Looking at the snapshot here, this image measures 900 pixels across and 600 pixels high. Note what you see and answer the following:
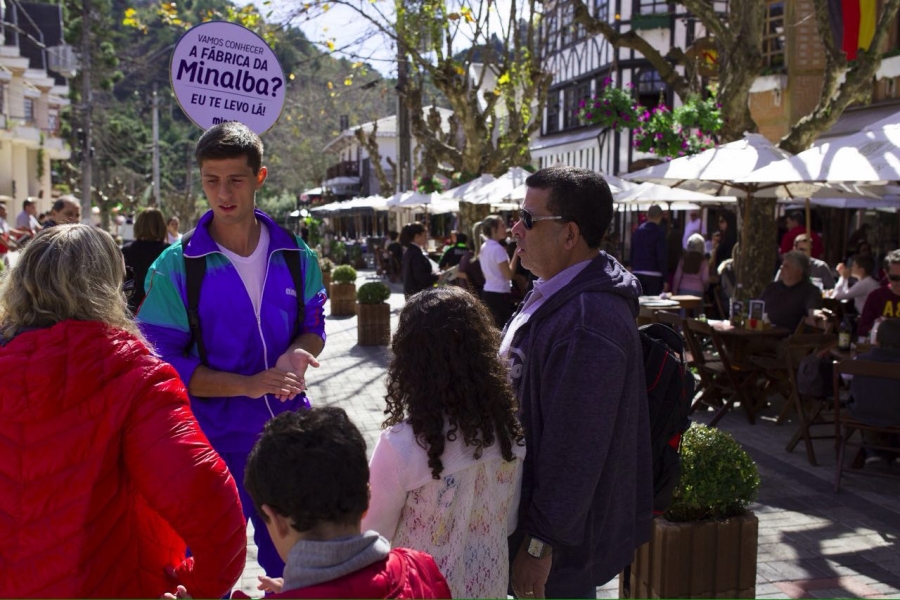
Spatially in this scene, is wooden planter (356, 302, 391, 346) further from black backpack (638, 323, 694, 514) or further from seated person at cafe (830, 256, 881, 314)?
black backpack (638, 323, 694, 514)

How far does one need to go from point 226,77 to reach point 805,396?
530cm

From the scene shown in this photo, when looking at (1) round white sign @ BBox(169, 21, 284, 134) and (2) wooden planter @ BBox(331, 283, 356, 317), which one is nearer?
(1) round white sign @ BBox(169, 21, 284, 134)

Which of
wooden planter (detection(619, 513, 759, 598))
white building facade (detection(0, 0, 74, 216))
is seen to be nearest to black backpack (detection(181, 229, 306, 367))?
wooden planter (detection(619, 513, 759, 598))

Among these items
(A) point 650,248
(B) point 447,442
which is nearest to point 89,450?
(B) point 447,442

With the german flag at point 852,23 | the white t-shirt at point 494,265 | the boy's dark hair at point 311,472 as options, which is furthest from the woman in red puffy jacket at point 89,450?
the german flag at point 852,23

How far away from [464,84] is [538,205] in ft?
51.2

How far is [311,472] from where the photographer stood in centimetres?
175

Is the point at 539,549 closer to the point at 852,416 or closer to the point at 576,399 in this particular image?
the point at 576,399

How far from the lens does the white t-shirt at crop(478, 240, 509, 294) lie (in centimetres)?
1011

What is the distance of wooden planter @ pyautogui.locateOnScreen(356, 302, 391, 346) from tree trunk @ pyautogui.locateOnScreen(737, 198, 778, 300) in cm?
523

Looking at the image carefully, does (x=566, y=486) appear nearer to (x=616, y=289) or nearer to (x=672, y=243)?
(x=616, y=289)

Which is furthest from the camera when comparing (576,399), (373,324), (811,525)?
(373,324)

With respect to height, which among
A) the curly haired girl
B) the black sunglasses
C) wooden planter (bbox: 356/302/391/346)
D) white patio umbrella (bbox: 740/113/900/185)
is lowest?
wooden planter (bbox: 356/302/391/346)

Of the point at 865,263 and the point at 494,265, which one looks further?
the point at 494,265
